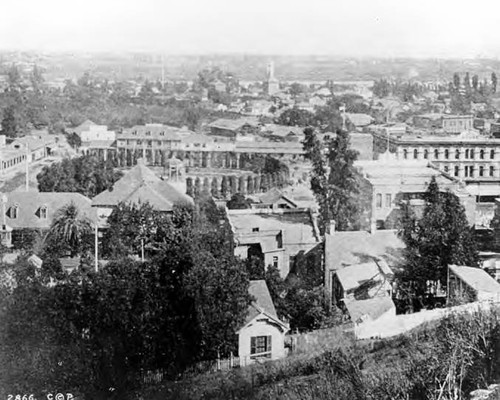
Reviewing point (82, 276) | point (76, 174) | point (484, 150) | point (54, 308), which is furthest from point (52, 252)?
point (484, 150)

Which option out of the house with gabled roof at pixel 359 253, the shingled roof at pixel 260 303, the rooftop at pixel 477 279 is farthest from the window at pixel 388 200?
the shingled roof at pixel 260 303

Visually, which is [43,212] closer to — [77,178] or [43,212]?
[43,212]

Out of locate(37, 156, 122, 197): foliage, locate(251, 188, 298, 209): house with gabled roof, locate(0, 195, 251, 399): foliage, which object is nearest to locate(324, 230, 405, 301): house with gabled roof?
locate(0, 195, 251, 399): foliage

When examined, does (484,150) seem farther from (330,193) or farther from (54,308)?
(54,308)

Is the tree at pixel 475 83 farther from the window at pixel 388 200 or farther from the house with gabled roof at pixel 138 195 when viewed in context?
the house with gabled roof at pixel 138 195

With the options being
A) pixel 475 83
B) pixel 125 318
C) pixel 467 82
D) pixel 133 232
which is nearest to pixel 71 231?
pixel 133 232

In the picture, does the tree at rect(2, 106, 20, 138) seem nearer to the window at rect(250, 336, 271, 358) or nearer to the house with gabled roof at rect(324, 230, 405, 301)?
the house with gabled roof at rect(324, 230, 405, 301)
